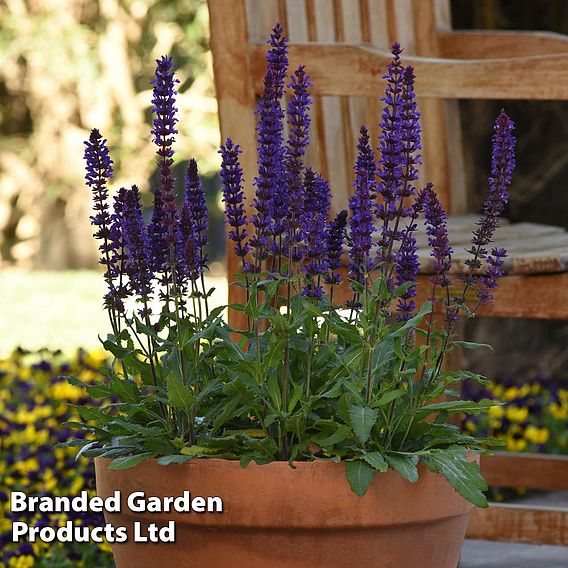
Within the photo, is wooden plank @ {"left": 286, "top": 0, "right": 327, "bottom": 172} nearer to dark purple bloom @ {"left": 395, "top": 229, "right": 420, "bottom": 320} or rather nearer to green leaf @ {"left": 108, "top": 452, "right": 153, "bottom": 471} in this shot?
dark purple bloom @ {"left": 395, "top": 229, "right": 420, "bottom": 320}

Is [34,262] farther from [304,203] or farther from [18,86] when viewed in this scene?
[304,203]

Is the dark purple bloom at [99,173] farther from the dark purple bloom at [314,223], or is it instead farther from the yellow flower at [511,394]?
the yellow flower at [511,394]

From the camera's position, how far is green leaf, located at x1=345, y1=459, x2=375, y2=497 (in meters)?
1.33

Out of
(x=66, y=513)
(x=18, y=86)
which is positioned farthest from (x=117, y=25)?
(x=66, y=513)

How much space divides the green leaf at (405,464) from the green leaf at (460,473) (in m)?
0.02

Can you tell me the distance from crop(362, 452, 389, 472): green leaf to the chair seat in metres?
0.52

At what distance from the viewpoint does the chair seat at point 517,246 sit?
6.01ft

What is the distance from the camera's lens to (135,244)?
1491 mm

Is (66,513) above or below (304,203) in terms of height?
below

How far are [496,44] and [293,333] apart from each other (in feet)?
4.92

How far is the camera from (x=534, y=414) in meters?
3.18

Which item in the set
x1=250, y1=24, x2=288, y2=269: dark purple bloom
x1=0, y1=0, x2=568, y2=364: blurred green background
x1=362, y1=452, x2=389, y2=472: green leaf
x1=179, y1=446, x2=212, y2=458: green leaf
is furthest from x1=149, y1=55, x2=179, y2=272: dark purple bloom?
x1=0, y1=0, x2=568, y2=364: blurred green background

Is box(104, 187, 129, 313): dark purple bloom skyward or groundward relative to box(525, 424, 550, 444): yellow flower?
skyward

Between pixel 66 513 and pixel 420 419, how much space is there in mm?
909
